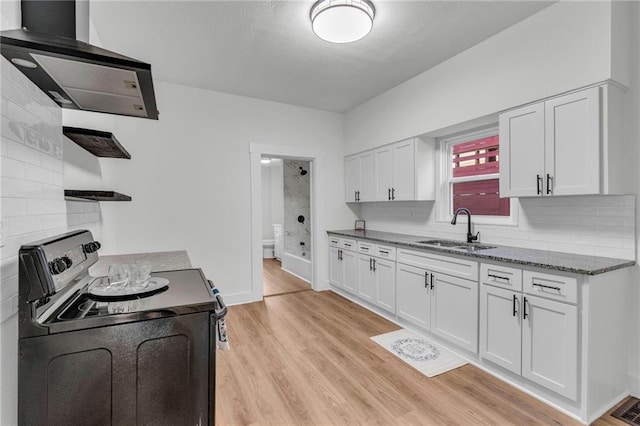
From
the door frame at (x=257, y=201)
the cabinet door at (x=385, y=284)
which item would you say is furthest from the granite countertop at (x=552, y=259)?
the door frame at (x=257, y=201)

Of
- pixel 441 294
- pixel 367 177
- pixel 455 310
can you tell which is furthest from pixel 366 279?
pixel 367 177

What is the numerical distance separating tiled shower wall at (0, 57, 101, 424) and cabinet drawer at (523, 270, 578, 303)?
2.75m

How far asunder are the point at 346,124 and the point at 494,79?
8.09 ft

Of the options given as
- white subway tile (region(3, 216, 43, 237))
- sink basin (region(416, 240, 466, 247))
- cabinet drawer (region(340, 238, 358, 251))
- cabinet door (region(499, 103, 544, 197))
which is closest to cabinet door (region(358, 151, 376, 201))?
cabinet drawer (region(340, 238, 358, 251))

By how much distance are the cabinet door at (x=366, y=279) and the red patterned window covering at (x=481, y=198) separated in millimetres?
1224

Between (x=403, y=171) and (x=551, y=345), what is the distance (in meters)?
2.30

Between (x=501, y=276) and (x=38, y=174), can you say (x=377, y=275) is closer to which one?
(x=501, y=276)

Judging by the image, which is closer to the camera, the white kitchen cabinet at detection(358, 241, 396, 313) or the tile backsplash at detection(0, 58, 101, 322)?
the tile backsplash at detection(0, 58, 101, 322)

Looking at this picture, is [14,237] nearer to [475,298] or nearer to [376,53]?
[475,298]

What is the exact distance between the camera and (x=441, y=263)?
9.25 feet

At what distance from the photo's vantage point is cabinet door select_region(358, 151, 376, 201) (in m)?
4.33

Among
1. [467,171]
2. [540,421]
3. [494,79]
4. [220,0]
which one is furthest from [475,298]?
[220,0]

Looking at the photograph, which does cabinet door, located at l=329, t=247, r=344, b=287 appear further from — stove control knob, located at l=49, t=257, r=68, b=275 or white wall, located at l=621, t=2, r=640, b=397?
stove control knob, located at l=49, t=257, r=68, b=275

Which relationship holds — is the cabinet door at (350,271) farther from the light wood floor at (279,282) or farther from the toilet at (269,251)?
the toilet at (269,251)
